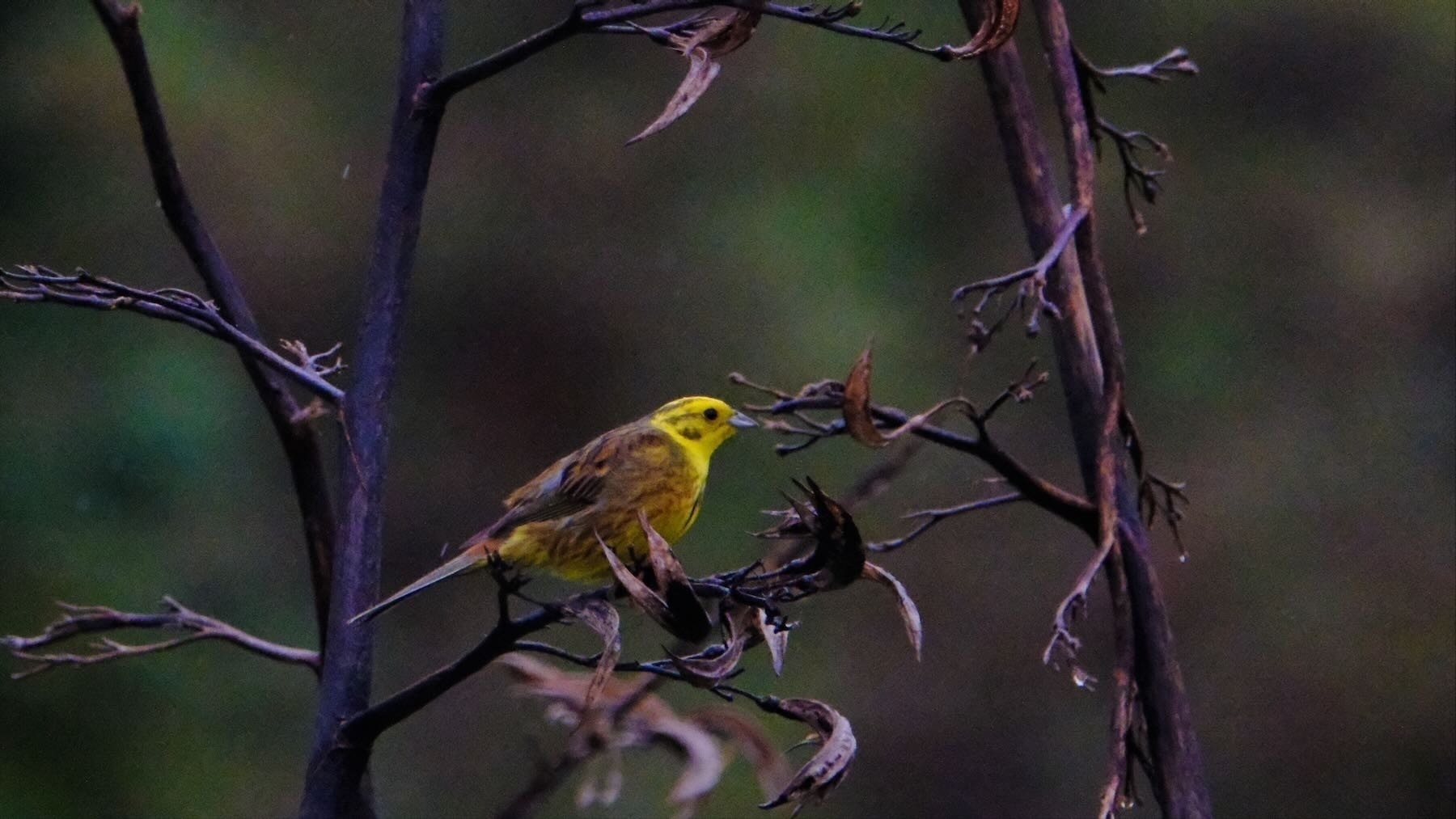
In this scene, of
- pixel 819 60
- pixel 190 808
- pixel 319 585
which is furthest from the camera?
pixel 819 60

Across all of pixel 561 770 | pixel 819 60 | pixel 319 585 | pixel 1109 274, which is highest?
pixel 319 585

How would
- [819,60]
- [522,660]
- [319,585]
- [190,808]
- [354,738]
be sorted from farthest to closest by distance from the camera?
[819,60]
[190,808]
[522,660]
[319,585]
[354,738]

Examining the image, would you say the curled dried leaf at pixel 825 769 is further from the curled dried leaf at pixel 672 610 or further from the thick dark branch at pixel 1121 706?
the thick dark branch at pixel 1121 706

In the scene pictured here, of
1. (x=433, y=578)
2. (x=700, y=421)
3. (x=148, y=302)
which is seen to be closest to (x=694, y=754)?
(x=433, y=578)

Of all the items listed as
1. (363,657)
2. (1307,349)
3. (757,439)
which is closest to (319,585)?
(363,657)

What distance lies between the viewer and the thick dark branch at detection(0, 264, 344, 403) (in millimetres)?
990

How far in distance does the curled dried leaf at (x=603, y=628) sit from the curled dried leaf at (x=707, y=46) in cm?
28

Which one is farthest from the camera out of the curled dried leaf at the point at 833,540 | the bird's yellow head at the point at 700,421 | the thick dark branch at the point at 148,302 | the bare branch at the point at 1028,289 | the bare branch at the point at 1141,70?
the bird's yellow head at the point at 700,421

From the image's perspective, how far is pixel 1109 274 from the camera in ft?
13.1

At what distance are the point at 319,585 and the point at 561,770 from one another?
25 centimetres

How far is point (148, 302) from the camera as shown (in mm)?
1016

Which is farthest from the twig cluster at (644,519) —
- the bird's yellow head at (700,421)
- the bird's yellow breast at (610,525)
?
the bird's yellow head at (700,421)

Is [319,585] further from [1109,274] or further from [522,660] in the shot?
[1109,274]

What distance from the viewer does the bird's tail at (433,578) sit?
41.8 inches
